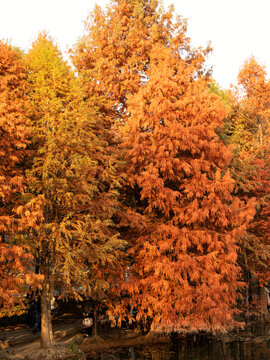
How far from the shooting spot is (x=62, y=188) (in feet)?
57.2

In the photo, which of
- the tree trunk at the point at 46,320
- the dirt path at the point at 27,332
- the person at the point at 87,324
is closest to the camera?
the tree trunk at the point at 46,320

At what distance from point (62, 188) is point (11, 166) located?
2258 mm

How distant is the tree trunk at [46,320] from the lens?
1708 cm

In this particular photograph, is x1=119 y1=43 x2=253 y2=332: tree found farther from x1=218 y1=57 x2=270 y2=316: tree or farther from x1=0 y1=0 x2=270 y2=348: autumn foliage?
x1=218 y1=57 x2=270 y2=316: tree

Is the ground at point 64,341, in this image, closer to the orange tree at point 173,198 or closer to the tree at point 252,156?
the orange tree at point 173,198

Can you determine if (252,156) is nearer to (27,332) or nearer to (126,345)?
(126,345)

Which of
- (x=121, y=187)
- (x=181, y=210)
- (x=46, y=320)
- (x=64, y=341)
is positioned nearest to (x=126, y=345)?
(x=64, y=341)

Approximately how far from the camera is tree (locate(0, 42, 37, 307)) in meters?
14.6

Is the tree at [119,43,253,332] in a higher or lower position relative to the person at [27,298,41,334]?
higher

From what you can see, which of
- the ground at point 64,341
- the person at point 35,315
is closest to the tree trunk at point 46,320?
the ground at point 64,341

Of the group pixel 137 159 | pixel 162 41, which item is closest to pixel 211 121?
pixel 137 159

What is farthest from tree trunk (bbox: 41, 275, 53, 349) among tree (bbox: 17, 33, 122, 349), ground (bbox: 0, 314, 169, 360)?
ground (bbox: 0, 314, 169, 360)

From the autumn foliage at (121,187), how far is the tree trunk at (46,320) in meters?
0.04

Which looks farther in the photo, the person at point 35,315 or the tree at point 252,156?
the tree at point 252,156
